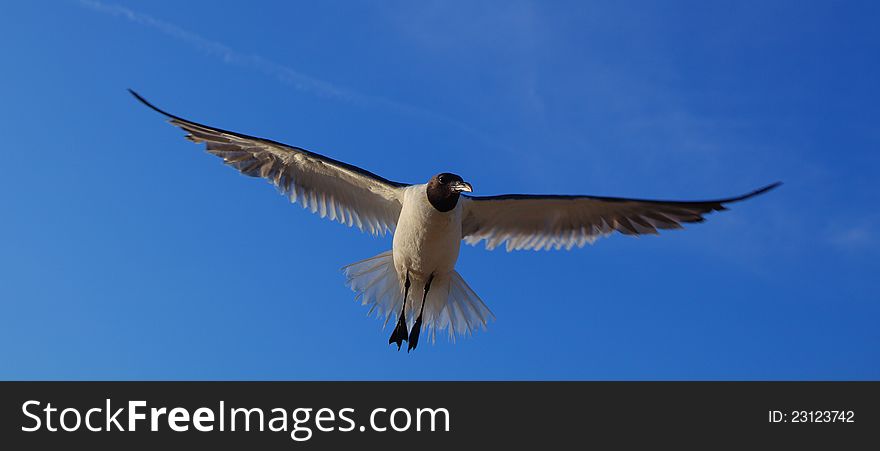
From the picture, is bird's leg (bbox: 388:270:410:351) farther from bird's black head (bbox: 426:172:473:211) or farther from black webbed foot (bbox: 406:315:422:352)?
bird's black head (bbox: 426:172:473:211)

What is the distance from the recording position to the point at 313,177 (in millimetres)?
7668

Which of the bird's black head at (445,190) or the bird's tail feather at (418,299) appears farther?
the bird's tail feather at (418,299)

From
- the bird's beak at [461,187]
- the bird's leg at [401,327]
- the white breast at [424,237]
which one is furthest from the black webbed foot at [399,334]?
the bird's beak at [461,187]

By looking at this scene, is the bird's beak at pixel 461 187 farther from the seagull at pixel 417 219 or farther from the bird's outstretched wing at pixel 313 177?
the bird's outstretched wing at pixel 313 177

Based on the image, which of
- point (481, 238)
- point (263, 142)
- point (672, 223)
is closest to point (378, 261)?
point (481, 238)

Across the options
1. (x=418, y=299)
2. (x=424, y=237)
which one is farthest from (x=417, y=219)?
(x=418, y=299)

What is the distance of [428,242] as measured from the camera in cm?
688

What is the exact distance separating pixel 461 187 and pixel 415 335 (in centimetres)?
139

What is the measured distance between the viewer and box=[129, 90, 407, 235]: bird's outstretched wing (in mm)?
7344

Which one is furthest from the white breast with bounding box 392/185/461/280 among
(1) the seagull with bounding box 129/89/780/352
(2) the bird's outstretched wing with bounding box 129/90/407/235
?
(2) the bird's outstretched wing with bounding box 129/90/407/235

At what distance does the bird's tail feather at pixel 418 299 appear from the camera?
751 cm

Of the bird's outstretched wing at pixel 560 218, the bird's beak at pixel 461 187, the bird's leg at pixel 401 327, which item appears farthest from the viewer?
the bird's leg at pixel 401 327

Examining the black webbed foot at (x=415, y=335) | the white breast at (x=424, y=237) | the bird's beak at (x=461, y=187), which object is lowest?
the black webbed foot at (x=415, y=335)

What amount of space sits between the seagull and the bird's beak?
4.6 inches
